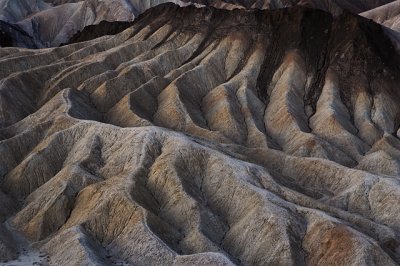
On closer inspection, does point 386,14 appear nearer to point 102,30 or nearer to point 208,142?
point 102,30

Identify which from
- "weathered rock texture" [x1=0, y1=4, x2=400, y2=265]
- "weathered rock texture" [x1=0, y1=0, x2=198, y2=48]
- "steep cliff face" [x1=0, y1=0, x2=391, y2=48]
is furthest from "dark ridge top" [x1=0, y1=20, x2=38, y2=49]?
"weathered rock texture" [x1=0, y1=4, x2=400, y2=265]

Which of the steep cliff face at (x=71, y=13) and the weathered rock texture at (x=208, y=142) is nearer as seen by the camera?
the weathered rock texture at (x=208, y=142)

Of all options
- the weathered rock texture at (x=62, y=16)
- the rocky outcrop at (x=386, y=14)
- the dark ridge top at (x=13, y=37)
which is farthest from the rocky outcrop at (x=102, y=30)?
the rocky outcrop at (x=386, y=14)

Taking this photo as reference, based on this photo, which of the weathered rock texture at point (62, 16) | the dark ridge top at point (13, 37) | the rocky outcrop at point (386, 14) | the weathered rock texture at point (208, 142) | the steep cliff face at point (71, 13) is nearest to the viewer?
the weathered rock texture at point (208, 142)

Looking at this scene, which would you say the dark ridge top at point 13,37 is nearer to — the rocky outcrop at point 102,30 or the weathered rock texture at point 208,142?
the rocky outcrop at point 102,30

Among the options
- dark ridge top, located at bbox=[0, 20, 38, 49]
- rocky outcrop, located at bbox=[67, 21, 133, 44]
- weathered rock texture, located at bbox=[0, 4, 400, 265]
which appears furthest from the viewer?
dark ridge top, located at bbox=[0, 20, 38, 49]

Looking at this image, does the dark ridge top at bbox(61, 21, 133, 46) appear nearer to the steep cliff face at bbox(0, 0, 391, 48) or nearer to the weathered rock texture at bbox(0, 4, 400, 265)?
the weathered rock texture at bbox(0, 4, 400, 265)

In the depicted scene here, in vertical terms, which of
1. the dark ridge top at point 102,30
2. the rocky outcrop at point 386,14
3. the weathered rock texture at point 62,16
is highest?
the dark ridge top at point 102,30

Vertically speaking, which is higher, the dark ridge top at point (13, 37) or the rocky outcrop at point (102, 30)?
the rocky outcrop at point (102, 30)
